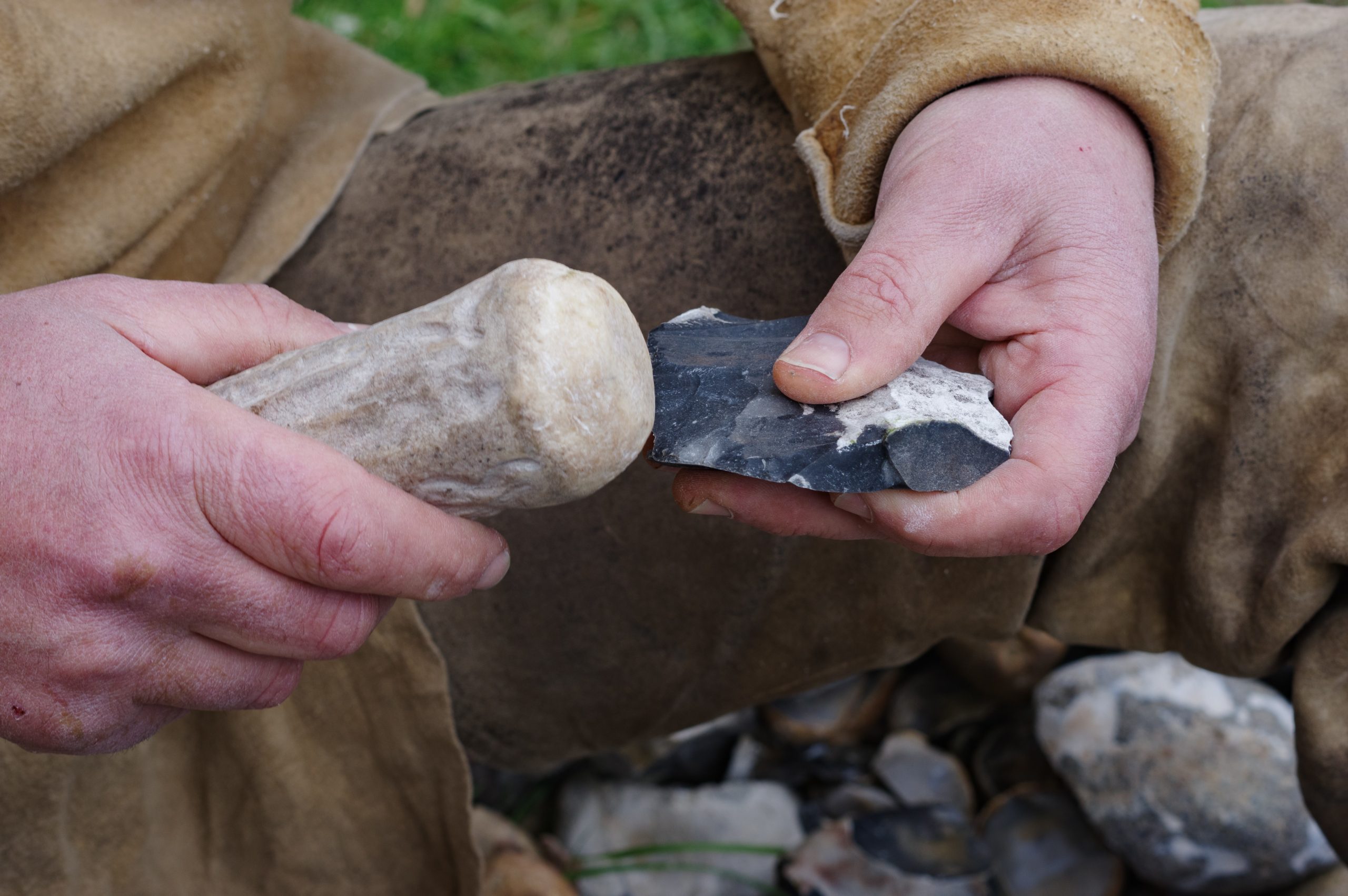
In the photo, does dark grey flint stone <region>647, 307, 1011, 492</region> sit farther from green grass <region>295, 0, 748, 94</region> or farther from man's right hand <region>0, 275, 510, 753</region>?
green grass <region>295, 0, 748, 94</region>

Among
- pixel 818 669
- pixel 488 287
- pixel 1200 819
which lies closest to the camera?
pixel 488 287

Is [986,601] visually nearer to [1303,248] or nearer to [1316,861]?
[1303,248]

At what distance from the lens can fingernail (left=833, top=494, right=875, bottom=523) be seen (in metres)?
1.16

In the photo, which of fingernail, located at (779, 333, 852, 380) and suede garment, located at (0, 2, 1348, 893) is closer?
fingernail, located at (779, 333, 852, 380)

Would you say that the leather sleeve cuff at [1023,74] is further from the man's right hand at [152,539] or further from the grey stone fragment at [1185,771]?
the grey stone fragment at [1185,771]

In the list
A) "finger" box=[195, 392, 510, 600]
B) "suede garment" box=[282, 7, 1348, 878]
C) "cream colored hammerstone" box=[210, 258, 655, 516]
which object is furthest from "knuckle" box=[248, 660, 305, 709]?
"suede garment" box=[282, 7, 1348, 878]

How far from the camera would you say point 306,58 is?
193 centimetres

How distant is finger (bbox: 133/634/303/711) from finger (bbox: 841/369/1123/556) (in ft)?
2.41

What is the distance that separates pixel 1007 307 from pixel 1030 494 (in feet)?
0.84

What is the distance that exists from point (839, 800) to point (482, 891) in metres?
1.07

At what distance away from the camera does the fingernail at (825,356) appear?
3.66 ft

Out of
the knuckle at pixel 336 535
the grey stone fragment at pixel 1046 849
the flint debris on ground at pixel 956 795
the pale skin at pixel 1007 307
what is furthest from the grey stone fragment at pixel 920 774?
the knuckle at pixel 336 535

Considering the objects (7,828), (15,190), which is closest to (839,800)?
(7,828)

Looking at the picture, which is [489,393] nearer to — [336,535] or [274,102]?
[336,535]
